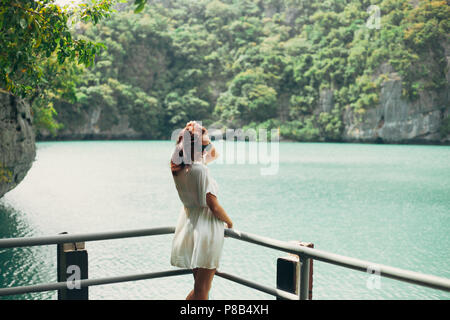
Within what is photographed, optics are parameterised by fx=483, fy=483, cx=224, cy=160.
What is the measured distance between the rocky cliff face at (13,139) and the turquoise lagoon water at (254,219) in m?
1.41

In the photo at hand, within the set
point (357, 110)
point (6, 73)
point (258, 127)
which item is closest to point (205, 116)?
point (258, 127)

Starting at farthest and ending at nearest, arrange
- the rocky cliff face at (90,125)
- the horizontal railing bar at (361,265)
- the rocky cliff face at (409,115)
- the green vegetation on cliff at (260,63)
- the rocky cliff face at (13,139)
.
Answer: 1. the rocky cliff face at (90,125)
2. the green vegetation on cliff at (260,63)
3. the rocky cliff face at (409,115)
4. the rocky cliff face at (13,139)
5. the horizontal railing bar at (361,265)

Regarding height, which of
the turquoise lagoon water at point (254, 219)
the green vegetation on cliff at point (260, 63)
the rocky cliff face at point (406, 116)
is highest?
the green vegetation on cliff at point (260, 63)

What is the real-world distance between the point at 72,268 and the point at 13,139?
22.4 feet

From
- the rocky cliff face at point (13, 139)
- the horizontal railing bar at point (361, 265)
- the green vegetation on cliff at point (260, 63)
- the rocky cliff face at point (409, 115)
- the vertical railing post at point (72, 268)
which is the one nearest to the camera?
the horizontal railing bar at point (361, 265)

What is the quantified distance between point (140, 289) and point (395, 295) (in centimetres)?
390

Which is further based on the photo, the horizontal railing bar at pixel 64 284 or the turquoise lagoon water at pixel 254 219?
the turquoise lagoon water at pixel 254 219

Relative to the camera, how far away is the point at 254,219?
12273 mm

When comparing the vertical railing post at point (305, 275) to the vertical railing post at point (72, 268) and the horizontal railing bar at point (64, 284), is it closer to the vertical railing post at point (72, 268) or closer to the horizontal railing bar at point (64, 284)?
the horizontal railing bar at point (64, 284)

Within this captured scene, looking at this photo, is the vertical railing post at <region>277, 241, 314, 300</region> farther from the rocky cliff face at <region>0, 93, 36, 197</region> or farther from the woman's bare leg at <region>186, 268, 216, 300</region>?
the rocky cliff face at <region>0, 93, 36, 197</region>

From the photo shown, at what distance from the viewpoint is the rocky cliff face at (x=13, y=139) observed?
8.02 m

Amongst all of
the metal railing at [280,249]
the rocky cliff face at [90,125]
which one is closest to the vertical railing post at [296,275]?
the metal railing at [280,249]

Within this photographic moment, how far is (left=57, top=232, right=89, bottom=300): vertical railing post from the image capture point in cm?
222

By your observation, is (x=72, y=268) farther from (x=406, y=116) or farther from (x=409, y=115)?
(x=409, y=115)
